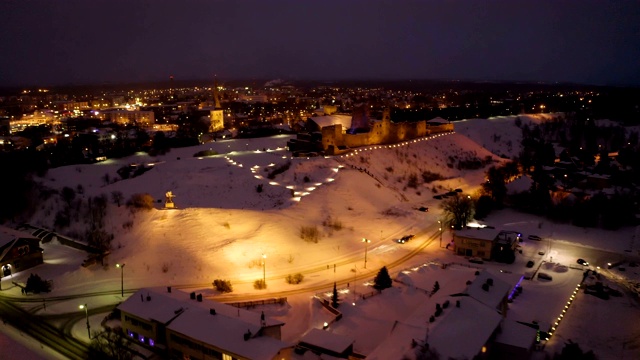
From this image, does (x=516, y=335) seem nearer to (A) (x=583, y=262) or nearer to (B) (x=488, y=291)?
(B) (x=488, y=291)

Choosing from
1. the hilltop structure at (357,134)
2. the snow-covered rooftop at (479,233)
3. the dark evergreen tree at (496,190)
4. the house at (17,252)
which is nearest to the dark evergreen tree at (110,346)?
the house at (17,252)

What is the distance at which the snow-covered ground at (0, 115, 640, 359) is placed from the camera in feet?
70.3

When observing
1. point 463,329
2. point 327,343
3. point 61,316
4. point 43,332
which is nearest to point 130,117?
point 61,316

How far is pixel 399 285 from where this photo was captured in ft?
78.4

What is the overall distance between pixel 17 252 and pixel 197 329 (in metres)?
13.4

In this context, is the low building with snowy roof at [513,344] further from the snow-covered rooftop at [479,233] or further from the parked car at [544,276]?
the snow-covered rooftop at [479,233]

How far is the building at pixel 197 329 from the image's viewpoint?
15469 mm

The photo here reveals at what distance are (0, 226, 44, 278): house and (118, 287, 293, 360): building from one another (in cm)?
921

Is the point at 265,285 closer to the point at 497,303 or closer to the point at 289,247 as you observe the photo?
the point at 289,247

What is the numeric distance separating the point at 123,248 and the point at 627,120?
295ft

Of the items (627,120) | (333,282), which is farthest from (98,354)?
(627,120)

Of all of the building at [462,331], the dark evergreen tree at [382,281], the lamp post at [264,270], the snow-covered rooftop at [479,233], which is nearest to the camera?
the building at [462,331]

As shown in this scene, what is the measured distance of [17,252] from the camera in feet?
79.4

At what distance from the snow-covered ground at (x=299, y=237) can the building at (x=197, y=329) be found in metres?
2.35
